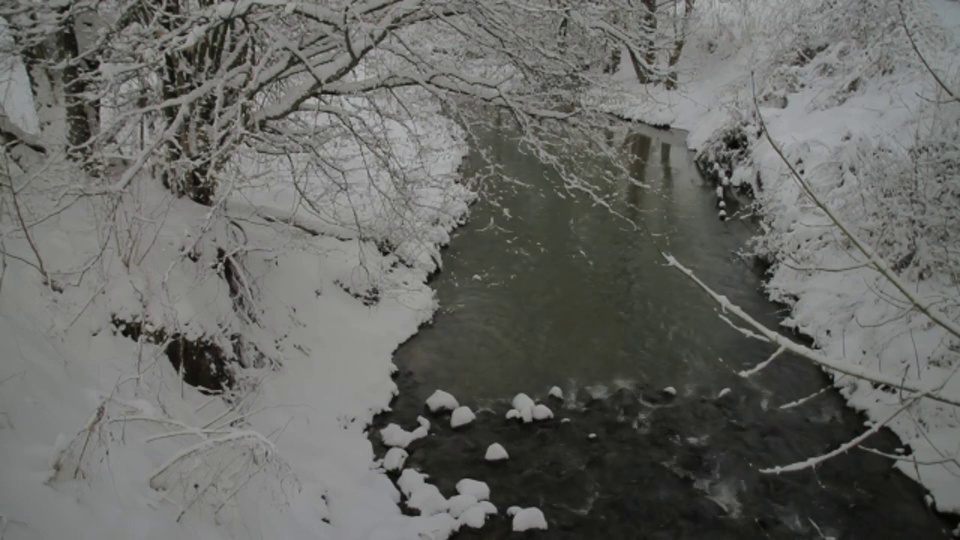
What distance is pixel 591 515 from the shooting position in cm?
561

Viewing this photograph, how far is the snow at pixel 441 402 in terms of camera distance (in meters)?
6.95

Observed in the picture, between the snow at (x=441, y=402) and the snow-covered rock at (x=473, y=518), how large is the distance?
65.6 inches

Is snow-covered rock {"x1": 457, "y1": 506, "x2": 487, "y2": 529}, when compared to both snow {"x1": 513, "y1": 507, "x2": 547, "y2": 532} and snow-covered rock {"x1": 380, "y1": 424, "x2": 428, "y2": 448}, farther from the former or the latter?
snow-covered rock {"x1": 380, "y1": 424, "x2": 428, "y2": 448}

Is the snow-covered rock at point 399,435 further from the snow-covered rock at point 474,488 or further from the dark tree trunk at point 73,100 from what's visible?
the dark tree trunk at point 73,100

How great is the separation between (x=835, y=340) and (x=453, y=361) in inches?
209

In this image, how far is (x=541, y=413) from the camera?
6.85 metres

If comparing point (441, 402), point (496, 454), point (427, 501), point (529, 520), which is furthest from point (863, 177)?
point (427, 501)

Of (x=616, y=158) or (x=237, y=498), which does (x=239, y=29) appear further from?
(x=237, y=498)

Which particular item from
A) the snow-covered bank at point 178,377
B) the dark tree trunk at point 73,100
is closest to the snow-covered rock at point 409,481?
the snow-covered bank at point 178,377

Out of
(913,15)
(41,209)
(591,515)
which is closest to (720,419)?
(591,515)

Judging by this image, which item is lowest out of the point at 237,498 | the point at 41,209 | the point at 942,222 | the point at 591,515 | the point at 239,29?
the point at 591,515

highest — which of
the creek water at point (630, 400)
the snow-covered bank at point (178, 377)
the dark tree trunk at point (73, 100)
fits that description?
the dark tree trunk at point (73, 100)

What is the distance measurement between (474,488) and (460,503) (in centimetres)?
25

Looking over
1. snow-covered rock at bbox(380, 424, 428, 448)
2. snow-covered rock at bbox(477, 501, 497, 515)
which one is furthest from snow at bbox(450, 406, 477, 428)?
snow-covered rock at bbox(477, 501, 497, 515)
